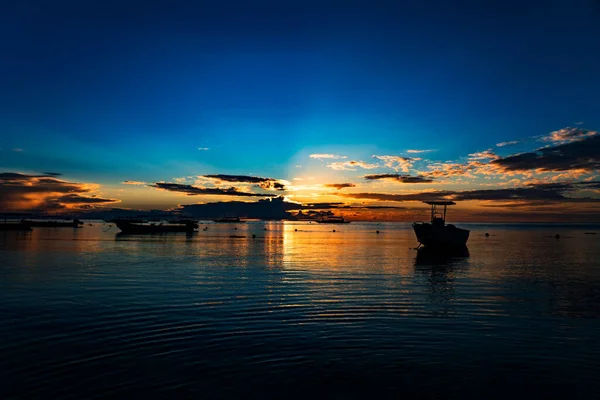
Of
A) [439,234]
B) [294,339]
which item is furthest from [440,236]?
[294,339]

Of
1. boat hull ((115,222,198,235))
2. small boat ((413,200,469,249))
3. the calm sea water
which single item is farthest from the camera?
boat hull ((115,222,198,235))

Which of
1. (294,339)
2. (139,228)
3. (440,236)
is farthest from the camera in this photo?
(139,228)

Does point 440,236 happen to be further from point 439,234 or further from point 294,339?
point 294,339

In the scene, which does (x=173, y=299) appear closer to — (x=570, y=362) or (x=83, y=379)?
(x=83, y=379)

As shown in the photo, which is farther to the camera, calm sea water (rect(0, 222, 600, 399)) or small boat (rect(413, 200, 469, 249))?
small boat (rect(413, 200, 469, 249))

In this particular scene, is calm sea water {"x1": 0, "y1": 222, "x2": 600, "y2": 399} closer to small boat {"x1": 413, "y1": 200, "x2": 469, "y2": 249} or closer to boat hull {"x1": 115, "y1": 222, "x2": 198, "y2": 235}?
small boat {"x1": 413, "y1": 200, "x2": 469, "y2": 249}

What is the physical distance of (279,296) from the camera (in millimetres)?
25719

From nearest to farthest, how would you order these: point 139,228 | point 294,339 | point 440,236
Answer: point 294,339 < point 440,236 < point 139,228

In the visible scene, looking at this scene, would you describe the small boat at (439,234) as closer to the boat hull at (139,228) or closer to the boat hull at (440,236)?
the boat hull at (440,236)

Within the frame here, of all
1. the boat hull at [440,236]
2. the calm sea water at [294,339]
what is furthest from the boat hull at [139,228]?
the calm sea water at [294,339]

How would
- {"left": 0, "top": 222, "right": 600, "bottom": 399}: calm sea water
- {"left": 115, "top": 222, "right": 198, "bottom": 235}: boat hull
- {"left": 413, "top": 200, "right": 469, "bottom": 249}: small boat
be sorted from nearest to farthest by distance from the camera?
{"left": 0, "top": 222, "right": 600, "bottom": 399}: calm sea water, {"left": 413, "top": 200, "right": 469, "bottom": 249}: small boat, {"left": 115, "top": 222, "right": 198, "bottom": 235}: boat hull

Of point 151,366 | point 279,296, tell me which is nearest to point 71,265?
point 279,296

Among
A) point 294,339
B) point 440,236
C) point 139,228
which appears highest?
point 139,228

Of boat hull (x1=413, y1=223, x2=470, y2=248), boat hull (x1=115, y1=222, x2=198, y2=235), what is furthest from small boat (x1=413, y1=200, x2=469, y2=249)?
boat hull (x1=115, y1=222, x2=198, y2=235)
